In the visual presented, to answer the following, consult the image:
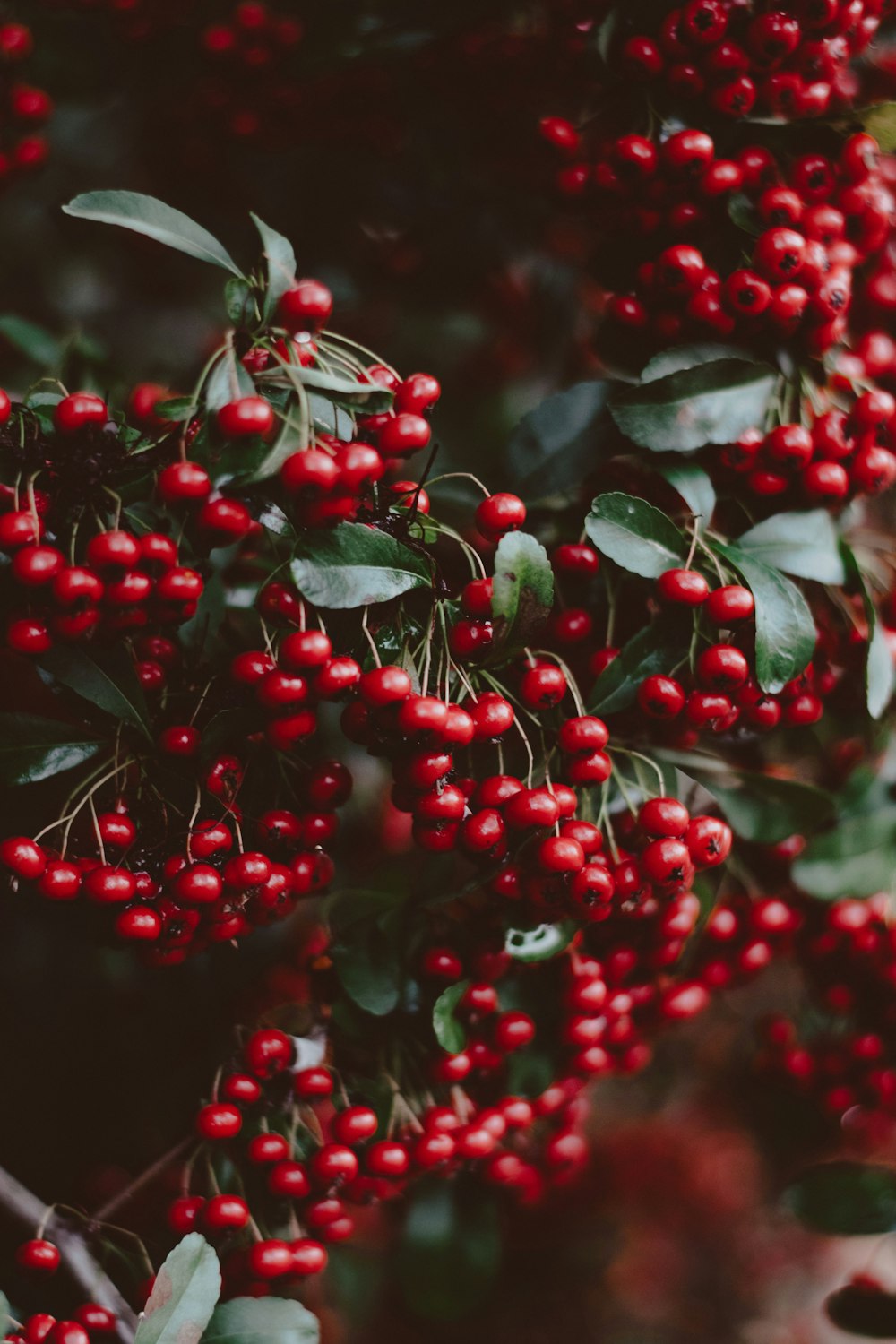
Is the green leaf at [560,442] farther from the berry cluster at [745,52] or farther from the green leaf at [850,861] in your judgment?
the green leaf at [850,861]

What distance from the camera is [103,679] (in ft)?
2.64

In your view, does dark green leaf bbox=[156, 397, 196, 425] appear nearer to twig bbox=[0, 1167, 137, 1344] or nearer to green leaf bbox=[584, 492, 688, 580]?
green leaf bbox=[584, 492, 688, 580]

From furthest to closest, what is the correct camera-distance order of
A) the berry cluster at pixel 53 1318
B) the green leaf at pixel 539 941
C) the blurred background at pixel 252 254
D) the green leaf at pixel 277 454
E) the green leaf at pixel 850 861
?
the blurred background at pixel 252 254 → the green leaf at pixel 850 861 → the green leaf at pixel 539 941 → the berry cluster at pixel 53 1318 → the green leaf at pixel 277 454

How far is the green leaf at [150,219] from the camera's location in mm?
753

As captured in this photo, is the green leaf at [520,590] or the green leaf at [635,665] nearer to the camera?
the green leaf at [520,590]

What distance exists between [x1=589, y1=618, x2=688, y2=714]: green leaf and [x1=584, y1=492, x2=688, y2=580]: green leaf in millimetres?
59

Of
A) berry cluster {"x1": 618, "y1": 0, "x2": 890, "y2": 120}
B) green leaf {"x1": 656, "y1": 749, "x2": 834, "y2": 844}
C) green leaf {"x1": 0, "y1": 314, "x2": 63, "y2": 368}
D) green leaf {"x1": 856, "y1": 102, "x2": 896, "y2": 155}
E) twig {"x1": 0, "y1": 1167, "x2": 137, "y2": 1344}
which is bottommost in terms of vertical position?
twig {"x1": 0, "y1": 1167, "x2": 137, "y2": 1344}

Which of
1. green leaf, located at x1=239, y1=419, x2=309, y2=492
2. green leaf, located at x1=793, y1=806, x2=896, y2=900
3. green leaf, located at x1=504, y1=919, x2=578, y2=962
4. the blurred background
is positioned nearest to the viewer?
green leaf, located at x1=239, y1=419, x2=309, y2=492

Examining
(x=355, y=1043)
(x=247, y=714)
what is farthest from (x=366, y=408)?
(x=355, y=1043)

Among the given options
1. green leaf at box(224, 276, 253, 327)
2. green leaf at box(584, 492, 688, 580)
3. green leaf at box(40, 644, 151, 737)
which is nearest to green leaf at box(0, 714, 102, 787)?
green leaf at box(40, 644, 151, 737)

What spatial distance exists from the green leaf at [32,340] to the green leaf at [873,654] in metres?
0.98

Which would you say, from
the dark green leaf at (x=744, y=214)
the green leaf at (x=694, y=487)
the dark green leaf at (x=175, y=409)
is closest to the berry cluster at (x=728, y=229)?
the dark green leaf at (x=744, y=214)

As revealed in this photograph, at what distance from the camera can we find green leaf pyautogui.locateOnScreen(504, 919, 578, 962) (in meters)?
0.90

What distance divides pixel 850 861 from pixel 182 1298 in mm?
814
